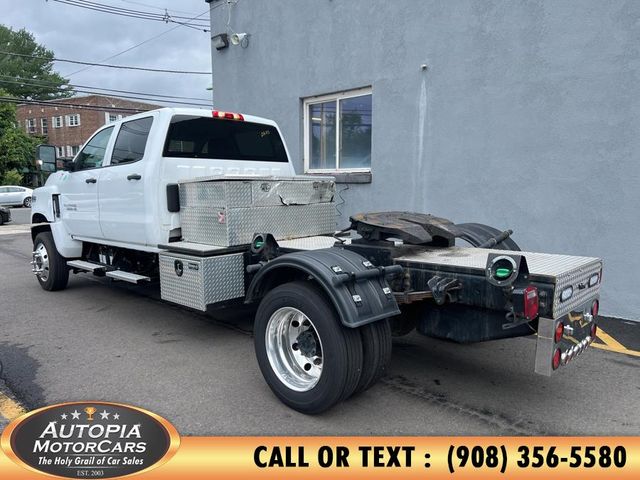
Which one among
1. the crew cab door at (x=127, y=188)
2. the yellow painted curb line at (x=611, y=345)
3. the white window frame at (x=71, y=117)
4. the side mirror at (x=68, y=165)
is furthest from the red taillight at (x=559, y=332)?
the white window frame at (x=71, y=117)

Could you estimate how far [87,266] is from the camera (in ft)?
21.2

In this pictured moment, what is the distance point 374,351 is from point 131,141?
3979 mm

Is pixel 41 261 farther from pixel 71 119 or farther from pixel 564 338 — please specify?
pixel 71 119

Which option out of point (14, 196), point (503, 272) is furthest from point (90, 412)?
point (14, 196)

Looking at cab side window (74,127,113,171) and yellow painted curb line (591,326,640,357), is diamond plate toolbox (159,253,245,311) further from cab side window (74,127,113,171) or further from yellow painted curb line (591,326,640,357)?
yellow painted curb line (591,326,640,357)

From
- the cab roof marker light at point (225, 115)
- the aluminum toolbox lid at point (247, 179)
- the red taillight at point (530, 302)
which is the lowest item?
the red taillight at point (530, 302)

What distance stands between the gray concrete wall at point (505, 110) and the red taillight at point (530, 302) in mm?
3489

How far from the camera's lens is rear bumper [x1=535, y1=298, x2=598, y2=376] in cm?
300

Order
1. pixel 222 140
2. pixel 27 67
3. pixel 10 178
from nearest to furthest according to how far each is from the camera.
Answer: pixel 222 140 → pixel 10 178 → pixel 27 67

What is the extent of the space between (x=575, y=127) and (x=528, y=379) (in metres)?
3.30

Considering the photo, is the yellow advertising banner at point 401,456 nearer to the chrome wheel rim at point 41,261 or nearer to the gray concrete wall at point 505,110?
the gray concrete wall at point 505,110

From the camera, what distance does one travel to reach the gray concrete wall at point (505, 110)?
5672 millimetres

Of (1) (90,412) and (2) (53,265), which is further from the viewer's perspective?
(2) (53,265)

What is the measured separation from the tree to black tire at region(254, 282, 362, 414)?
59570 millimetres
